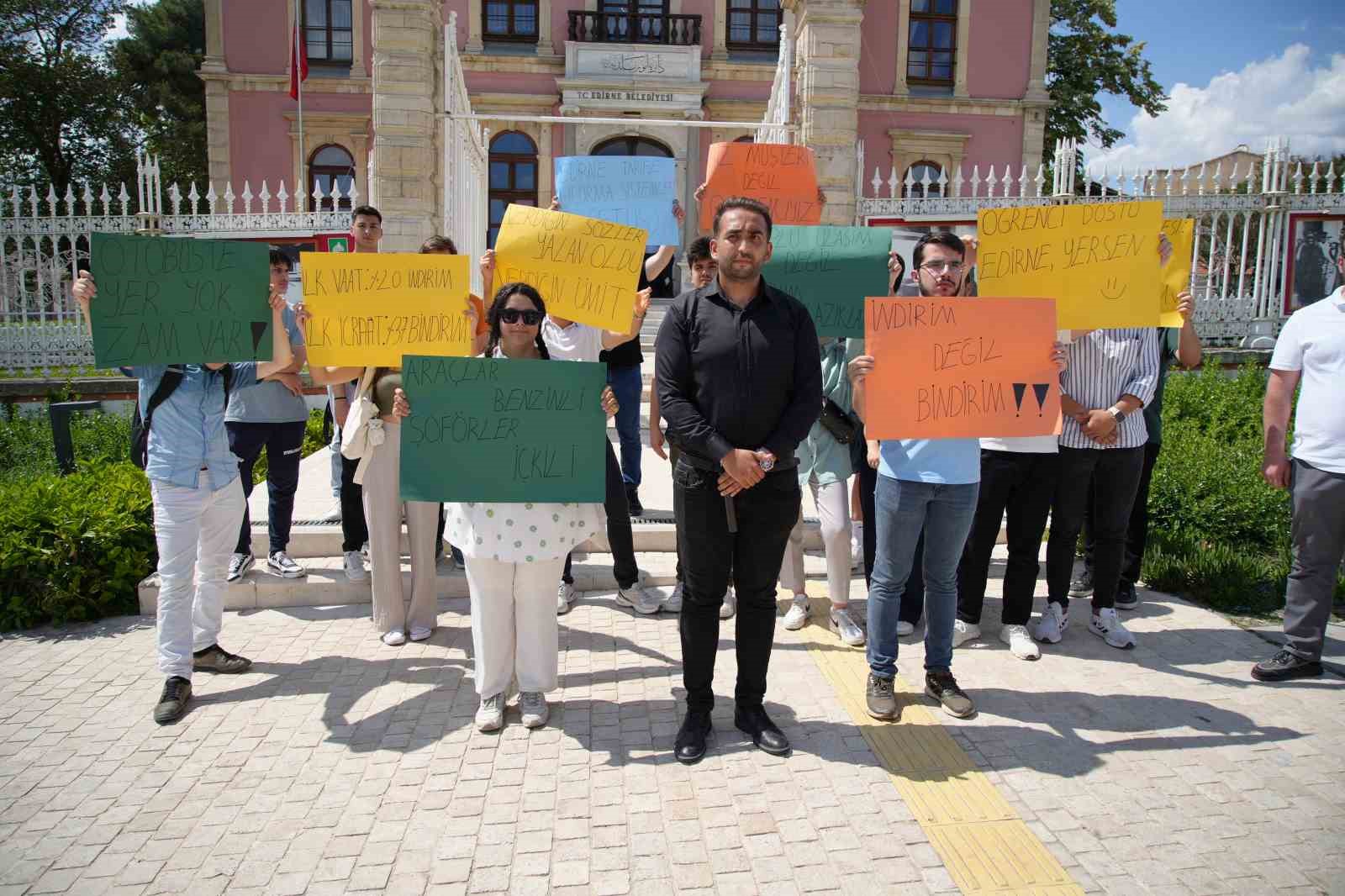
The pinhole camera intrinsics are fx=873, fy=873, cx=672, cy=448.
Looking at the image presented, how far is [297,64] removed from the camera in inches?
738

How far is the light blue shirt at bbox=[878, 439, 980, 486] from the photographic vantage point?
3.84 meters

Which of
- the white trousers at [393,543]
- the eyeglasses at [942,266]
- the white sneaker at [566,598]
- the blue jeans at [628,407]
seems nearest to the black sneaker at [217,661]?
the white trousers at [393,543]

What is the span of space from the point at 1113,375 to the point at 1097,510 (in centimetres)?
77

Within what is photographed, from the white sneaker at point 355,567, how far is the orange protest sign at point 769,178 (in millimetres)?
3230

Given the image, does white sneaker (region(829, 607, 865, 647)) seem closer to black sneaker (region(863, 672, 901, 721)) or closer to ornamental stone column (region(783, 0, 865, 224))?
black sneaker (region(863, 672, 901, 721))

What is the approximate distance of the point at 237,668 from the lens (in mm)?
4426

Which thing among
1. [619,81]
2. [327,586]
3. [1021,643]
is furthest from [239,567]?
[619,81]

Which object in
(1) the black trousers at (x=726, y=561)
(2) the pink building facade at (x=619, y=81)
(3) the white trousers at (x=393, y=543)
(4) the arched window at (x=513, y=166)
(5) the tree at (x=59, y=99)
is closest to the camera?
(1) the black trousers at (x=726, y=561)

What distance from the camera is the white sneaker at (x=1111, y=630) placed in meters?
4.77

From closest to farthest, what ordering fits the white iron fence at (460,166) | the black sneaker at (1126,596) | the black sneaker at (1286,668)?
the black sneaker at (1286,668)
the black sneaker at (1126,596)
the white iron fence at (460,166)

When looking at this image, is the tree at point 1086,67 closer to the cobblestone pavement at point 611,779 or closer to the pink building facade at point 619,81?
the pink building facade at point 619,81

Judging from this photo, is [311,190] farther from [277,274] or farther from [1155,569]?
[1155,569]

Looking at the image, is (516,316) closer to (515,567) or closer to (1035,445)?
(515,567)

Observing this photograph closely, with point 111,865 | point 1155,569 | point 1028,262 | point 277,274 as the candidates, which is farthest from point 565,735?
point 1155,569
